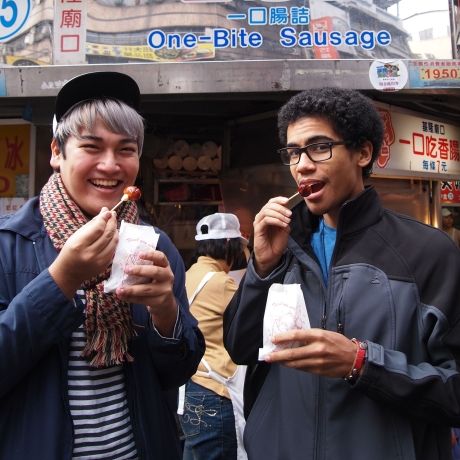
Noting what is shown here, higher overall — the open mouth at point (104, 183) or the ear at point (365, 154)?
the ear at point (365, 154)

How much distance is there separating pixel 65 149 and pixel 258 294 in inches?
34.7

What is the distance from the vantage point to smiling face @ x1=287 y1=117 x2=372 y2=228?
188cm

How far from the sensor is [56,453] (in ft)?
4.73

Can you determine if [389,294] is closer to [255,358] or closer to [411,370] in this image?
[411,370]

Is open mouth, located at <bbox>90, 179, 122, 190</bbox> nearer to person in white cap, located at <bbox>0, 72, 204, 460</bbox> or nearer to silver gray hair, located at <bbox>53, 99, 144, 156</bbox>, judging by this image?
person in white cap, located at <bbox>0, 72, 204, 460</bbox>

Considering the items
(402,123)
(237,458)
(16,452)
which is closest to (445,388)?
(16,452)

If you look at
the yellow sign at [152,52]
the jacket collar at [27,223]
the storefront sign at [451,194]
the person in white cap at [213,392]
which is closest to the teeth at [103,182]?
the jacket collar at [27,223]

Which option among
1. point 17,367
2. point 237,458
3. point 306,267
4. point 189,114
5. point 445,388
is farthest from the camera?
point 189,114

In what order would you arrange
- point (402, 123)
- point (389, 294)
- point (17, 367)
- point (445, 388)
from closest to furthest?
point (17, 367) < point (445, 388) < point (389, 294) < point (402, 123)

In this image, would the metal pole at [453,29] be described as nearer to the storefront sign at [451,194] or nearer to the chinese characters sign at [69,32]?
the chinese characters sign at [69,32]

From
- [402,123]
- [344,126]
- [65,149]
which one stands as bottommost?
[65,149]

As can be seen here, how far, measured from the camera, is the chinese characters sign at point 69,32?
476cm

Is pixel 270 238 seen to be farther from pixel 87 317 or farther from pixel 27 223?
pixel 27 223

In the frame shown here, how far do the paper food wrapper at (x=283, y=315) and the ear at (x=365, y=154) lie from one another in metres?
0.68
